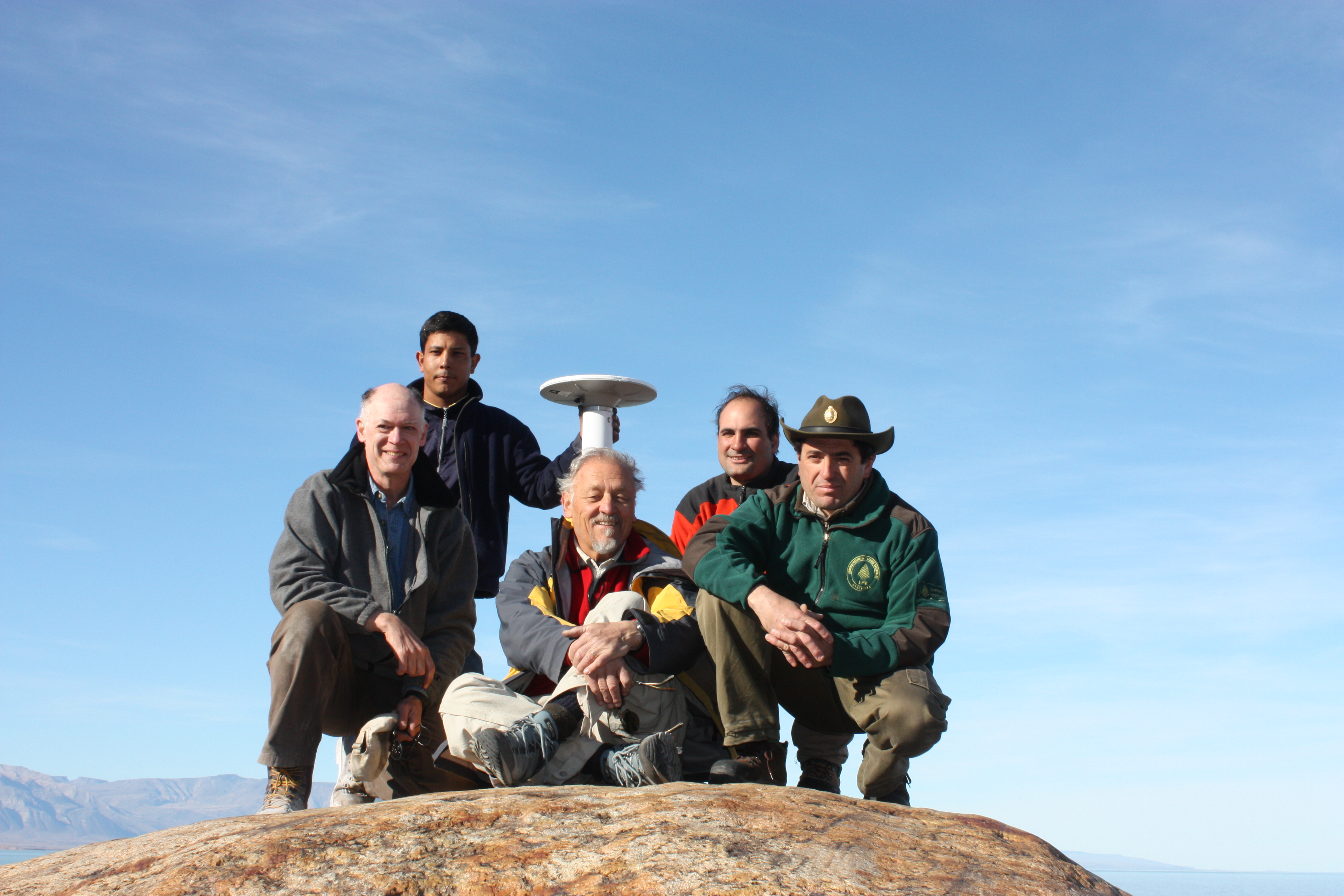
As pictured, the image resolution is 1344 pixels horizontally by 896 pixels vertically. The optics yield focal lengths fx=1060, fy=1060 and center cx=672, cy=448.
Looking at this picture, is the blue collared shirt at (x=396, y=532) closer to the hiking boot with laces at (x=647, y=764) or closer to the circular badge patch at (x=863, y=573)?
the hiking boot with laces at (x=647, y=764)

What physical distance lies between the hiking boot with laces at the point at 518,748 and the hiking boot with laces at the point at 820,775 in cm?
134

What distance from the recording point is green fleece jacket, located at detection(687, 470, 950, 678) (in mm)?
4938

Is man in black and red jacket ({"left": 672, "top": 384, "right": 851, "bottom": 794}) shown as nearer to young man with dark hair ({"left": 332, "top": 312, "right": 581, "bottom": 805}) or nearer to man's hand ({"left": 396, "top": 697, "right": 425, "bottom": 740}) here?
young man with dark hair ({"left": 332, "top": 312, "right": 581, "bottom": 805})

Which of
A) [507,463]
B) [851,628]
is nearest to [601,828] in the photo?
[851,628]

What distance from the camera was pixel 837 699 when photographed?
5.17 metres

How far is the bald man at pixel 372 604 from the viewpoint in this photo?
15.4 ft

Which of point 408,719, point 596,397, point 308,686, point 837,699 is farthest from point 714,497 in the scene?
point 308,686

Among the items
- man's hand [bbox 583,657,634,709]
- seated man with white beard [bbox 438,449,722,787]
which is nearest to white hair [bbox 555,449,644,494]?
seated man with white beard [bbox 438,449,722,787]

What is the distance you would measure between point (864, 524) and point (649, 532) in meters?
1.20

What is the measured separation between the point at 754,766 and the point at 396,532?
2169mm

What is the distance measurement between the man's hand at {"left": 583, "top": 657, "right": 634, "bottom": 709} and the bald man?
31.3 inches

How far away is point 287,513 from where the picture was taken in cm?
530

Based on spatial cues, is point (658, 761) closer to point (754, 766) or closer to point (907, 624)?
point (754, 766)

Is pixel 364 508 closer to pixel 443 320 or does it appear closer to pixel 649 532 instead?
pixel 649 532
